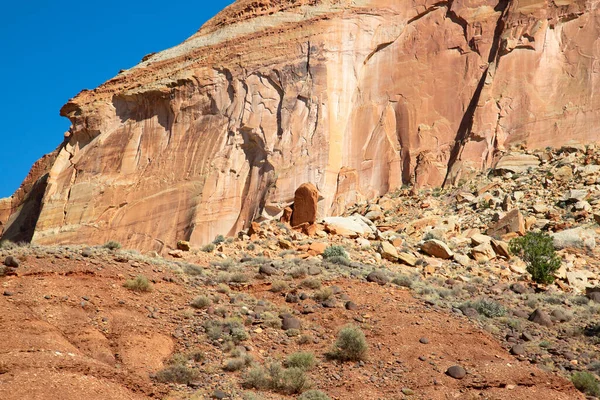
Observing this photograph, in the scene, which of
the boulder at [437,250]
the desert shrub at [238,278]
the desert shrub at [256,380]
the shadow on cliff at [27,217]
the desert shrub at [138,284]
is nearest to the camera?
the desert shrub at [256,380]

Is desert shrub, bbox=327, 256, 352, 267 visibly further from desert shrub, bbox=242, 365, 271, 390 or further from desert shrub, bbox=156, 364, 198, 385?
desert shrub, bbox=156, 364, 198, 385

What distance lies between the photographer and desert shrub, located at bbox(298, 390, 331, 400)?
12742 millimetres

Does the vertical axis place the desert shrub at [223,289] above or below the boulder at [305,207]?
below

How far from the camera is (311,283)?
18.1 m

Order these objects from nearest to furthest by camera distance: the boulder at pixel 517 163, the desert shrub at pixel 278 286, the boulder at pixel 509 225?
the desert shrub at pixel 278 286, the boulder at pixel 509 225, the boulder at pixel 517 163

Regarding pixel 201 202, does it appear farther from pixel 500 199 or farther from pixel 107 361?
pixel 107 361

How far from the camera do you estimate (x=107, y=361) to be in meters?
12.8

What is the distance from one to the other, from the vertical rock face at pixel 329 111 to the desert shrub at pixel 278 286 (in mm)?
19480

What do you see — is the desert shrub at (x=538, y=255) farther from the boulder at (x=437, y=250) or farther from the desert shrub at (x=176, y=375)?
the desert shrub at (x=176, y=375)

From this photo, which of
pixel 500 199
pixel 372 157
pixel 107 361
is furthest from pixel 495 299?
pixel 372 157

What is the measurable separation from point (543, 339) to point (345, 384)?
5.53m

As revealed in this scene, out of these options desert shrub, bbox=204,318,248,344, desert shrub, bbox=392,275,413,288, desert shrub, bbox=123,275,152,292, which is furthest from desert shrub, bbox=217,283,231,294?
desert shrub, bbox=392,275,413,288

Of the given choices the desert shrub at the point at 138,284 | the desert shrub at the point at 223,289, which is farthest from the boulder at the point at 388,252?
the desert shrub at the point at 138,284

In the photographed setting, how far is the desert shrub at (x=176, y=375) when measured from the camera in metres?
12.9
